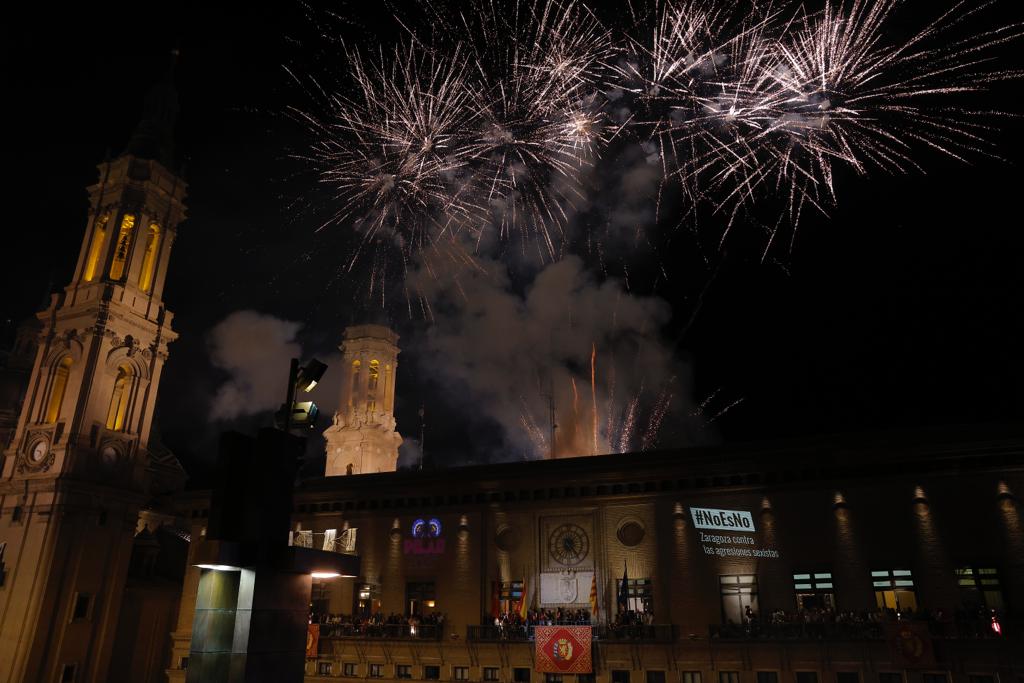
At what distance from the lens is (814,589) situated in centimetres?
3384

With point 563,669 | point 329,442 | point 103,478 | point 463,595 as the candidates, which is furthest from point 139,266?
point 563,669

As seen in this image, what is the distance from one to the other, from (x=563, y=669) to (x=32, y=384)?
39.0 meters

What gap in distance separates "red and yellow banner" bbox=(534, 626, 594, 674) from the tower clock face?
14.8 feet

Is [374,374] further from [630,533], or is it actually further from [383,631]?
[630,533]

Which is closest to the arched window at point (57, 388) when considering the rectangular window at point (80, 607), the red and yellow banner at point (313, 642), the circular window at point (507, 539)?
the rectangular window at point (80, 607)

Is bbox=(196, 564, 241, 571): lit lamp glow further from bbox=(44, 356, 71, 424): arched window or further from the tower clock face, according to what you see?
bbox=(44, 356, 71, 424): arched window

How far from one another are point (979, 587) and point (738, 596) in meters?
10.2

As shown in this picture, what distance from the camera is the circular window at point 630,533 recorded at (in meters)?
37.4

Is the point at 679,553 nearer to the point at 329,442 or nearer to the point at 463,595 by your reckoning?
the point at 463,595

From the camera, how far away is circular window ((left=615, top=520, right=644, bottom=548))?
3744 centimetres

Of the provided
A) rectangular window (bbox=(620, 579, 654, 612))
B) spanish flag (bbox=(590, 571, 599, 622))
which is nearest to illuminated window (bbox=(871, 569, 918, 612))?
rectangular window (bbox=(620, 579, 654, 612))

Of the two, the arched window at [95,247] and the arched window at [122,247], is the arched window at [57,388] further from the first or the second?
the arched window at [122,247]

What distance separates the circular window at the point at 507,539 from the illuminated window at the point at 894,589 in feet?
58.7

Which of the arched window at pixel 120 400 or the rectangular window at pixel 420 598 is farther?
the arched window at pixel 120 400
